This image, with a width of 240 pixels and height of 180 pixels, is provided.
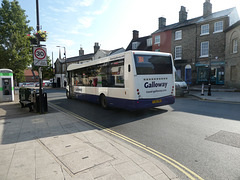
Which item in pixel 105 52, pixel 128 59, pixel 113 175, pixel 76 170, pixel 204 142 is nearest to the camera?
pixel 113 175

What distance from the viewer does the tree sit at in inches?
717

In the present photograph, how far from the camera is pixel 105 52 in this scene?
36.9m

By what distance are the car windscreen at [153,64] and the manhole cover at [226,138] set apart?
3651mm

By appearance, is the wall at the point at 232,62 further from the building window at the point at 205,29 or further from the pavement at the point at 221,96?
the building window at the point at 205,29

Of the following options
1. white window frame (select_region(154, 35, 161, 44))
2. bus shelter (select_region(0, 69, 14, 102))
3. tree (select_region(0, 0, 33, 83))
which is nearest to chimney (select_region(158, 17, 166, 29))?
white window frame (select_region(154, 35, 161, 44))

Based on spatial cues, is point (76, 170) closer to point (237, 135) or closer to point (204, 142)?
point (204, 142)

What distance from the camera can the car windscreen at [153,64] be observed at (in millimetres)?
7141

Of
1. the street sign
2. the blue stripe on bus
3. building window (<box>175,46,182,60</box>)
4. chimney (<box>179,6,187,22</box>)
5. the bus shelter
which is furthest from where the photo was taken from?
chimney (<box>179,6,187,22</box>)

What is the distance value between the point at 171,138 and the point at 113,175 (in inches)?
95.4

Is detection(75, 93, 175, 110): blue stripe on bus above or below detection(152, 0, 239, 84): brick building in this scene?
below

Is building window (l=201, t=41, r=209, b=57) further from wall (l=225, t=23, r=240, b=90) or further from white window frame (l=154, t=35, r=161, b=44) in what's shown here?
white window frame (l=154, t=35, r=161, b=44)

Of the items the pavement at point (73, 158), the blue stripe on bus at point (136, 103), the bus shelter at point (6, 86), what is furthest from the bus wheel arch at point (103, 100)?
the bus shelter at point (6, 86)

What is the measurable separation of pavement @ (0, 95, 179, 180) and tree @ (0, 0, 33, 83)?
53.0ft

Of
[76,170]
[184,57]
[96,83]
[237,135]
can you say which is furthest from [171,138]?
[184,57]
